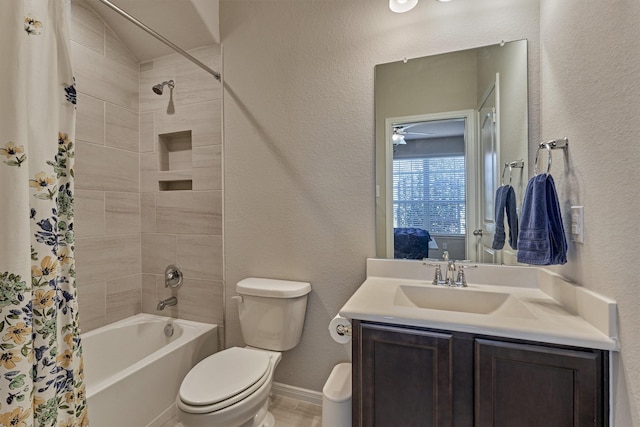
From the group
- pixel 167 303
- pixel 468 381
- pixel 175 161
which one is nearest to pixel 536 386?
pixel 468 381

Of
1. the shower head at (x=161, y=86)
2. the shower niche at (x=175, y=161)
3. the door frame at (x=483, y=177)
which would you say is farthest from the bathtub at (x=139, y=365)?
the door frame at (x=483, y=177)

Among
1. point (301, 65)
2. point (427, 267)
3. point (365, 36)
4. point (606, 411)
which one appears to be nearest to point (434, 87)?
point (365, 36)

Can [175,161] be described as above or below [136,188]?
above

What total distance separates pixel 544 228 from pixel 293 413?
1.65 meters

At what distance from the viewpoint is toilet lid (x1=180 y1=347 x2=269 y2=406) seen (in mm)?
1286

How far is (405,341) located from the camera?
1058mm

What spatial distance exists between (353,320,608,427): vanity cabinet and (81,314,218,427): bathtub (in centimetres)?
116

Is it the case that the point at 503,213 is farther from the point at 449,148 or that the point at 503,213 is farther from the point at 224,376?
the point at 224,376

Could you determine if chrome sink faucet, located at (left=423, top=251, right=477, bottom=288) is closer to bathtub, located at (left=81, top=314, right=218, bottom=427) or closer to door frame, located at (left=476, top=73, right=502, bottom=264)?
door frame, located at (left=476, top=73, right=502, bottom=264)

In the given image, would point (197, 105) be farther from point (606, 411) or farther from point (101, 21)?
point (606, 411)

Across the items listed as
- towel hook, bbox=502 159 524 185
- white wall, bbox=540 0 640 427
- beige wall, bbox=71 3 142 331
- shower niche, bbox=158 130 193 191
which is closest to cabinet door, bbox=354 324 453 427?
white wall, bbox=540 0 640 427

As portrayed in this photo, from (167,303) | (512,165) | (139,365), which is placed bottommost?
(139,365)

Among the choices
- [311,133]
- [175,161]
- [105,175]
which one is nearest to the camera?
[311,133]

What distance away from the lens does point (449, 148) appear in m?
1.56
